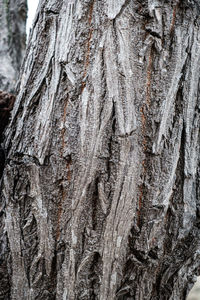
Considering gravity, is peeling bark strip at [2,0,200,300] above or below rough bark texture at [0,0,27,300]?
below

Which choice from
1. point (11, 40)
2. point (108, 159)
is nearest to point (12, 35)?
point (11, 40)

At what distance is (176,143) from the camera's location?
810mm

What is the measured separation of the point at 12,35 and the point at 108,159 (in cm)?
101

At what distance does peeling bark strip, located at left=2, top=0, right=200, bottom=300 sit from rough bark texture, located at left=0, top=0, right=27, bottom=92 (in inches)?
23.8

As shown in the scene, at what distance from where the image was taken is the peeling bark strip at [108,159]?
77cm

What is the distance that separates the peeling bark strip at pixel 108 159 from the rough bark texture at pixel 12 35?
0.60 m

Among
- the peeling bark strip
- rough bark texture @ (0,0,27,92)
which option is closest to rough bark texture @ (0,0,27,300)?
rough bark texture @ (0,0,27,92)

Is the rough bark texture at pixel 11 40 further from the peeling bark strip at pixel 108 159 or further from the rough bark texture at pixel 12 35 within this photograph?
the peeling bark strip at pixel 108 159

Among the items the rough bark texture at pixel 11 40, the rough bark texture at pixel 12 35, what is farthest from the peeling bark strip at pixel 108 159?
the rough bark texture at pixel 12 35

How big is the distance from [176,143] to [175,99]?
12cm

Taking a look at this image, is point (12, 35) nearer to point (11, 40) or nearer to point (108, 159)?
point (11, 40)

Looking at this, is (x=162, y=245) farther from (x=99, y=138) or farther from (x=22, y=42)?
(x=22, y=42)

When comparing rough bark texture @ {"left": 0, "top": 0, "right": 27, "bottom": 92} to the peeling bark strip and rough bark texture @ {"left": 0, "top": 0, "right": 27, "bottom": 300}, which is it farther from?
the peeling bark strip

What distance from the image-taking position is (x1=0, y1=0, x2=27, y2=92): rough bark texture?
4.45ft
